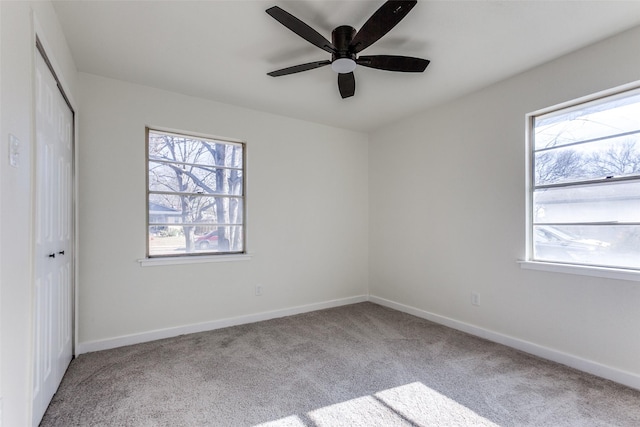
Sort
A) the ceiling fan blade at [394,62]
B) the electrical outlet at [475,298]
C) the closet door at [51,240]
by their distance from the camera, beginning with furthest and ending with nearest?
the electrical outlet at [475,298] → the ceiling fan blade at [394,62] → the closet door at [51,240]

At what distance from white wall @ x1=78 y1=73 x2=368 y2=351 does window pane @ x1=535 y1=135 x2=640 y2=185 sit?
232 centimetres

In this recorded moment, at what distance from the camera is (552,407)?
6.52ft

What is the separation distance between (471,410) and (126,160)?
3439 millimetres

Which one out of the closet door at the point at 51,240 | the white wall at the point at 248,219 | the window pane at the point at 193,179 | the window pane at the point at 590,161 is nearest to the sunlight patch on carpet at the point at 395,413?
the closet door at the point at 51,240

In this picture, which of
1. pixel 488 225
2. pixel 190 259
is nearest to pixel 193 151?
pixel 190 259

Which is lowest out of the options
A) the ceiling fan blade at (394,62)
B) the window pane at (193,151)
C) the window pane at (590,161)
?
the window pane at (590,161)

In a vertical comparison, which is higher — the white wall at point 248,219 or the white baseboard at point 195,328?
the white wall at point 248,219

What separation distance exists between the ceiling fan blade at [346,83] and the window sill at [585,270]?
2155 mm

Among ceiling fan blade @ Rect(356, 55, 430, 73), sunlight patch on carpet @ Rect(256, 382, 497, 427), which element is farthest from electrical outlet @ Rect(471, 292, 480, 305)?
ceiling fan blade @ Rect(356, 55, 430, 73)

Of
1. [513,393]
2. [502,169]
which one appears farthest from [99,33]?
[513,393]

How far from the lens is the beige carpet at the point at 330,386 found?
1.90m

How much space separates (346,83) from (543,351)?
2774 millimetres

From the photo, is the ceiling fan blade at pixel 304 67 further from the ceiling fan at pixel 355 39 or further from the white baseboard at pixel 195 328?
the white baseboard at pixel 195 328

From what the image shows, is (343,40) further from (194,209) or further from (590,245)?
(590,245)
